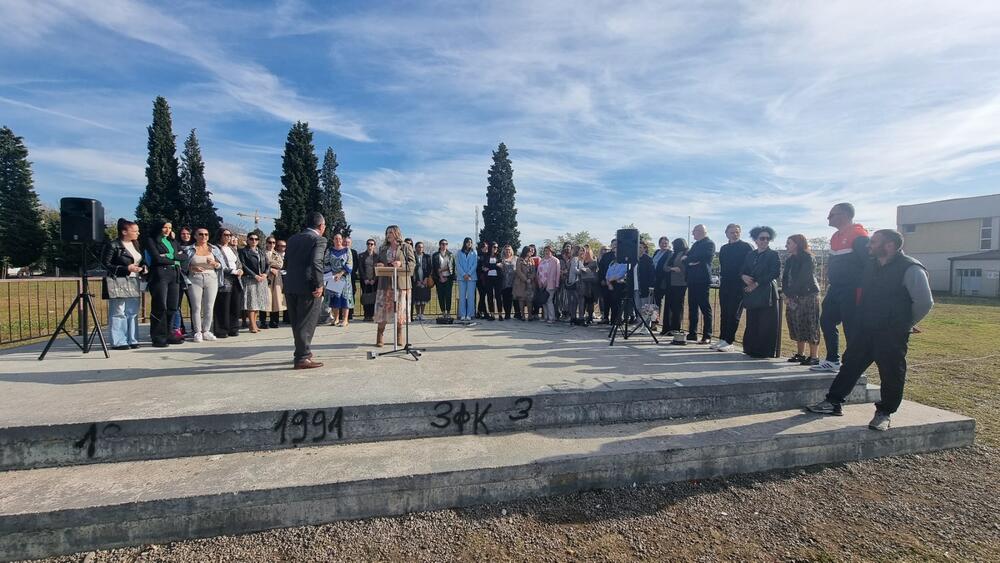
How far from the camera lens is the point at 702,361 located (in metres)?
5.87

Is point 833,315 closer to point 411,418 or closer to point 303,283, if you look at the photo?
point 411,418

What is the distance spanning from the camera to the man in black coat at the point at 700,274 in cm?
719

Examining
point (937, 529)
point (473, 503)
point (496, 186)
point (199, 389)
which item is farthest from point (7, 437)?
point (496, 186)

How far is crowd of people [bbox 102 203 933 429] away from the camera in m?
4.33

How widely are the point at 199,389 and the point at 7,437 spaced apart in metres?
1.24

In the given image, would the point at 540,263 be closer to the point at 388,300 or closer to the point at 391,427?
the point at 388,300

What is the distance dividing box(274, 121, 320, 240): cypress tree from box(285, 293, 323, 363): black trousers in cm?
3195

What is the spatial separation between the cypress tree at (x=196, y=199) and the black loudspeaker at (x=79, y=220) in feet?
122

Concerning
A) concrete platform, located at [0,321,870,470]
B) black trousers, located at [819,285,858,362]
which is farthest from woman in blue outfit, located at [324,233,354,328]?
black trousers, located at [819,285,858,362]

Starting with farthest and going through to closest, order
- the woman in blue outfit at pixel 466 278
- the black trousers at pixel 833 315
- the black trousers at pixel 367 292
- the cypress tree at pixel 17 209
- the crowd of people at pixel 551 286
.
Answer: the cypress tree at pixel 17 209
the black trousers at pixel 367 292
the woman in blue outfit at pixel 466 278
the black trousers at pixel 833 315
the crowd of people at pixel 551 286

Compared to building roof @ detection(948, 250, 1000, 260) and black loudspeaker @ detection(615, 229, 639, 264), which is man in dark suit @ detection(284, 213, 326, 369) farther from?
building roof @ detection(948, 250, 1000, 260)

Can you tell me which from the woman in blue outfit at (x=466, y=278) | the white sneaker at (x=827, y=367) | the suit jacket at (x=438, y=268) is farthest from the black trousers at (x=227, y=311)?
the white sneaker at (x=827, y=367)

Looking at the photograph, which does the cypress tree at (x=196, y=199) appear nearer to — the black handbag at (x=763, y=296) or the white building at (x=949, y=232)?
the black handbag at (x=763, y=296)

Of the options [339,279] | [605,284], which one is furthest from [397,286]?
[605,284]
